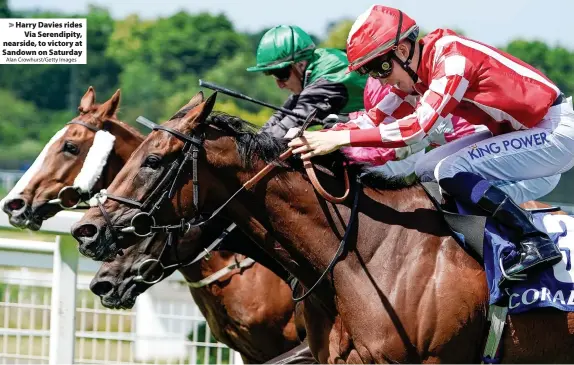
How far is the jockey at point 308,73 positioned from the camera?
650cm

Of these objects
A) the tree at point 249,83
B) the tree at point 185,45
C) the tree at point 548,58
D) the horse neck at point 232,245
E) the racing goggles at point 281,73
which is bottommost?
the horse neck at point 232,245

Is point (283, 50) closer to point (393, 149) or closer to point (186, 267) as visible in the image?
point (186, 267)

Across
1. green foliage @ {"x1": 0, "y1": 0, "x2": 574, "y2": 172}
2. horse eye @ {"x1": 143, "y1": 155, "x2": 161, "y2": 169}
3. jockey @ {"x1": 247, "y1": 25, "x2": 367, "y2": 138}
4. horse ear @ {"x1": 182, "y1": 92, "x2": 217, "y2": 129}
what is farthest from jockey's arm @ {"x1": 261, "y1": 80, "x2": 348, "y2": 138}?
green foliage @ {"x1": 0, "y1": 0, "x2": 574, "y2": 172}

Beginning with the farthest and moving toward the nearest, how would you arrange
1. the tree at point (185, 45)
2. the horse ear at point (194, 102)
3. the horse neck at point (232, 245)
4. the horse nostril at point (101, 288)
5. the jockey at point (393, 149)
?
the tree at point (185, 45) < the horse neck at point (232, 245) < the horse nostril at point (101, 288) < the jockey at point (393, 149) < the horse ear at point (194, 102)

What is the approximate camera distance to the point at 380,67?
4.71 metres

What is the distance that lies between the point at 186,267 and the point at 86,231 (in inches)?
73.4

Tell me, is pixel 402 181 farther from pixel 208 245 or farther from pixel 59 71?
pixel 59 71

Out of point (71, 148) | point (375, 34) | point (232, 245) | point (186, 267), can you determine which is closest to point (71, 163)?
point (71, 148)

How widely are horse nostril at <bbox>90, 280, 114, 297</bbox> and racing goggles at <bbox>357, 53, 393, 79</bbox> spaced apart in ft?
6.26

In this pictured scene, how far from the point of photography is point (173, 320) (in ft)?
24.6

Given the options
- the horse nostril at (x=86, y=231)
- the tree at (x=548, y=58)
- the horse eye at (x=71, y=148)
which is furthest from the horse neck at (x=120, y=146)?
the tree at (x=548, y=58)

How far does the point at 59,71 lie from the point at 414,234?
67925 mm

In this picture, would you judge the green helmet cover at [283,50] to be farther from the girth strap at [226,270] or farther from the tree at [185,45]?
the tree at [185,45]

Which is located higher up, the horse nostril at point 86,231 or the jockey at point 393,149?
the jockey at point 393,149
